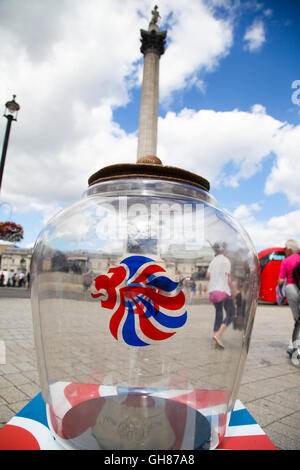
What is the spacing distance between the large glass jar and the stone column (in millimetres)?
18941

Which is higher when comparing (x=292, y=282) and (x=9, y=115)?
(x=9, y=115)

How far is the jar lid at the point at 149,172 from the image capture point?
3.86 feet

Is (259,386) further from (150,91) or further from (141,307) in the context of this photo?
(150,91)

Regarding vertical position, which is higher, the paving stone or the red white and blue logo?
the red white and blue logo

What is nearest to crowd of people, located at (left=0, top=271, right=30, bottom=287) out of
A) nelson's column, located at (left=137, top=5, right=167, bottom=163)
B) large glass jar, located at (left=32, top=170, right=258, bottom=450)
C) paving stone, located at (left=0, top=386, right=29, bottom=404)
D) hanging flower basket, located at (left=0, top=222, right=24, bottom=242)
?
hanging flower basket, located at (left=0, top=222, right=24, bottom=242)

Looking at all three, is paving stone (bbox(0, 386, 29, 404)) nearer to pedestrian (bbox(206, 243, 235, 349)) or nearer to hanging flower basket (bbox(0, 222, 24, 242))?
pedestrian (bbox(206, 243, 235, 349))

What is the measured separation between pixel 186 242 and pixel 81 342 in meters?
0.62

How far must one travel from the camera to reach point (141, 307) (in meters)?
1.07

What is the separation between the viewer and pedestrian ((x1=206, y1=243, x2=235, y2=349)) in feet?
3.46

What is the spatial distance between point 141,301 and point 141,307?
0.07ft

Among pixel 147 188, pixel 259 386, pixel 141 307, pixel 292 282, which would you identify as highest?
pixel 147 188

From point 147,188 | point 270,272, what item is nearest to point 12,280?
point 270,272
